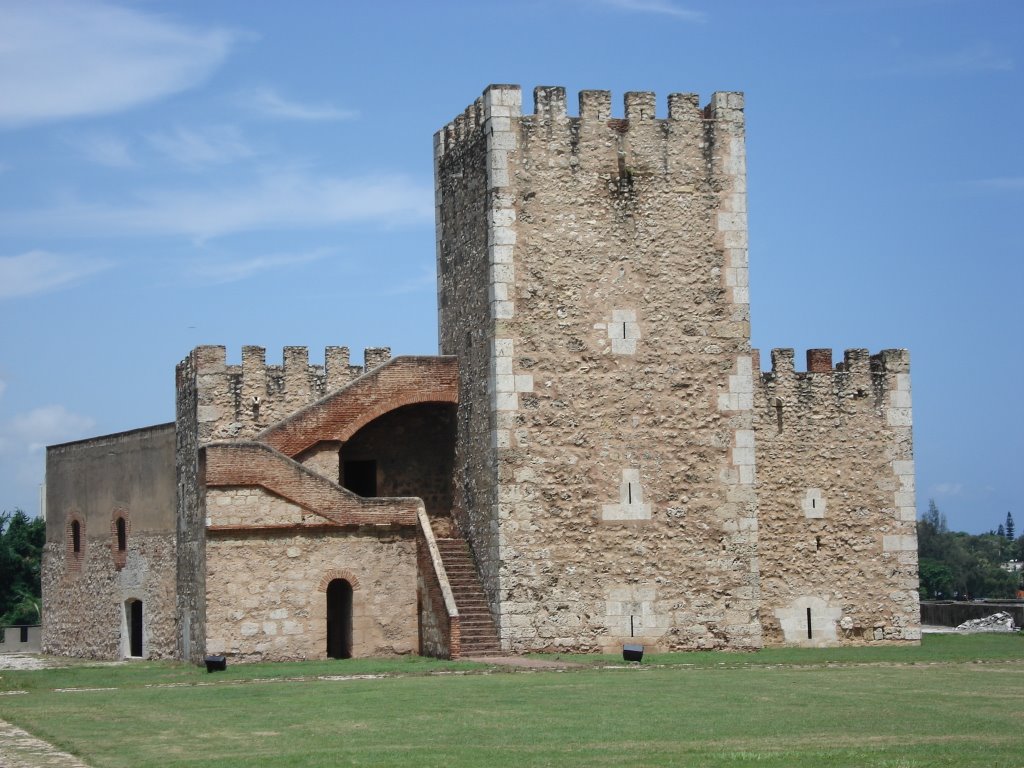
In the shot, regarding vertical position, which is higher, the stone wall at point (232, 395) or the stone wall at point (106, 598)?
the stone wall at point (232, 395)

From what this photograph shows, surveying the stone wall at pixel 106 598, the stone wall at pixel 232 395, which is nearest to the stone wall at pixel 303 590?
the stone wall at pixel 232 395

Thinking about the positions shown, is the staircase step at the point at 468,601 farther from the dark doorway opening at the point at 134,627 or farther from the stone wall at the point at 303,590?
the dark doorway opening at the point at 134,627

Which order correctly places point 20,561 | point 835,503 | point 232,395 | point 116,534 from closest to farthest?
point 835,503 → point 232,395 → point 116,534 → point 20,561

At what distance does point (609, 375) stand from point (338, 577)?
542cm

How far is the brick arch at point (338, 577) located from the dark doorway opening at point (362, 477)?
3.31 metres

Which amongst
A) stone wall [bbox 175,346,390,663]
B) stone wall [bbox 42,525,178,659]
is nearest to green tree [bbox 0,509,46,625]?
stone wall [bbox 42,525,178,659]

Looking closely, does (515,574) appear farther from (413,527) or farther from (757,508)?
(757,508)

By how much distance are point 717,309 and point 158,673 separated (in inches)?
420

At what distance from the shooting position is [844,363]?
30.3 metres

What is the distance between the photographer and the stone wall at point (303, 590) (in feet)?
87.5

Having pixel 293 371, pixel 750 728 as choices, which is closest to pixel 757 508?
pixel 293 371

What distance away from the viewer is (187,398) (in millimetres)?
32406

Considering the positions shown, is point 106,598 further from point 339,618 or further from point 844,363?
point 844,363

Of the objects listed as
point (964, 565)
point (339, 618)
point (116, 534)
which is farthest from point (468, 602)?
point (964, 565)
